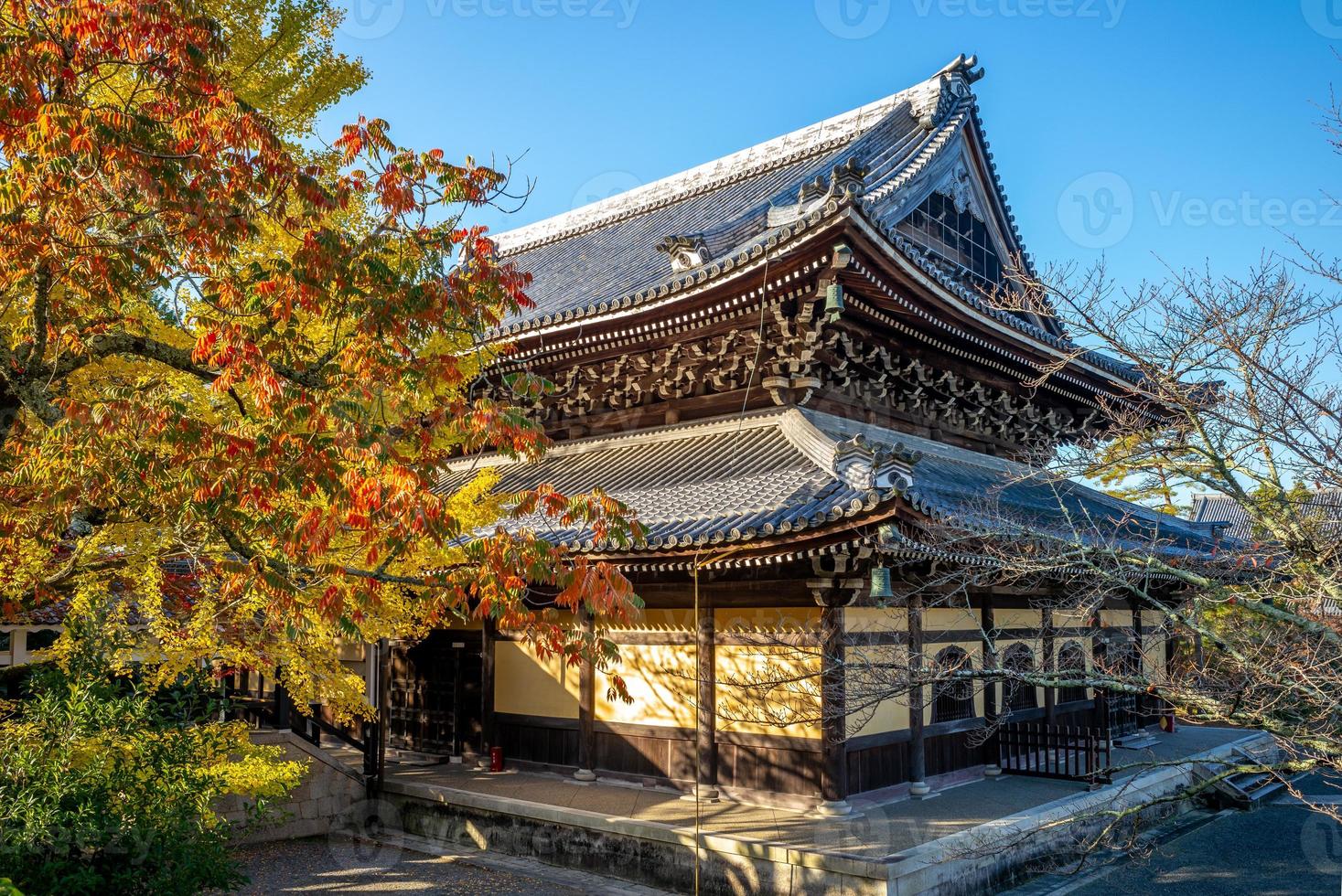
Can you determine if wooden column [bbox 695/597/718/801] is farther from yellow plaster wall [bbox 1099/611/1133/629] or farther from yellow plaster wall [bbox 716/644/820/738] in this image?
yellow plaster wall [bbox 1099/611/1133/629]

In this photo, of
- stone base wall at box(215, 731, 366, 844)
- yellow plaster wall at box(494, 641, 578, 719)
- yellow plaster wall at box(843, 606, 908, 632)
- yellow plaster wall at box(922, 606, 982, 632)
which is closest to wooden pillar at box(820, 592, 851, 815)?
yellow plaster wall at box(843, 606, 908, 632)

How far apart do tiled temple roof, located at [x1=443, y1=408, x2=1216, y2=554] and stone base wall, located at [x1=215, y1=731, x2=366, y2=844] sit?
431 centimetres

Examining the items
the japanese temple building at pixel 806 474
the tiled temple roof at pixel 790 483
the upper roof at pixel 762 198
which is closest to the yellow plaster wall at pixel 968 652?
the japanese temple building at pixel 806 474

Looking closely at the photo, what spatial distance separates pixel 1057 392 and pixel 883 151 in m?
5.16

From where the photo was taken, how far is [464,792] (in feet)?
40.2

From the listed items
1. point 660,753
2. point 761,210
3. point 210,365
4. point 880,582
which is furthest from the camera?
point 761,210

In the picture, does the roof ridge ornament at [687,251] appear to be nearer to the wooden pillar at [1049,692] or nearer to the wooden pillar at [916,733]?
the wooden pillar at [916,733]

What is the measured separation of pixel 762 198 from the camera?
17.2m

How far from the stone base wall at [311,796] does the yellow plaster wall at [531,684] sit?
2.29 meters

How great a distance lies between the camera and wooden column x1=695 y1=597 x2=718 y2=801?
11.5 m

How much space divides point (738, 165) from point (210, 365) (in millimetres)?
14659

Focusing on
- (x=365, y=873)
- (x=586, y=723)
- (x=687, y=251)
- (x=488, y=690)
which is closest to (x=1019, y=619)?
(x=586, y=723)

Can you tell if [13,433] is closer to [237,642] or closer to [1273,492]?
[237,642]

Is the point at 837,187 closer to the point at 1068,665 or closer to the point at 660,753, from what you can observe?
the point at 660,753
